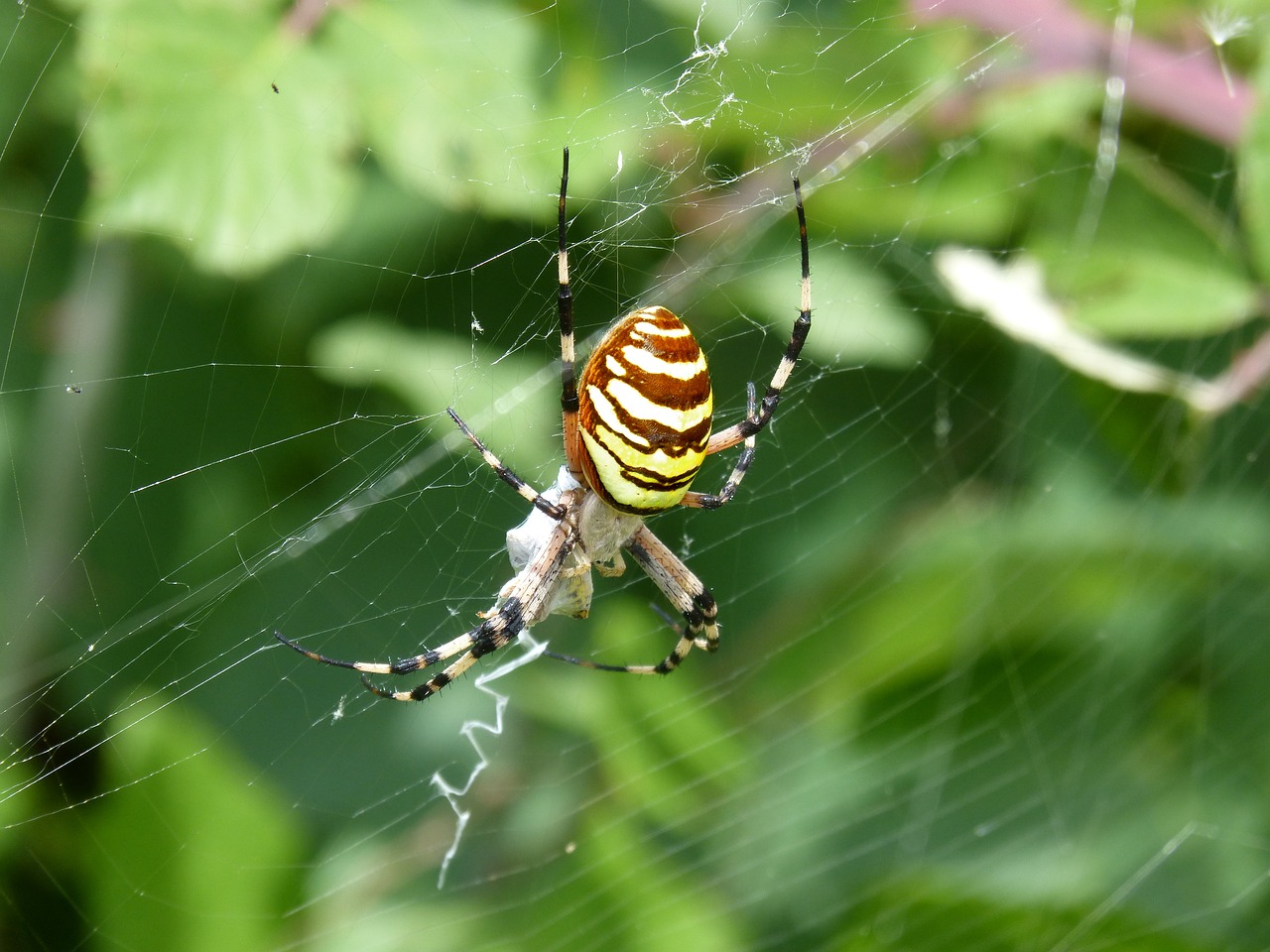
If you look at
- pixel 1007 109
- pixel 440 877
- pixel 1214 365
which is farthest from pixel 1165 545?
pixel 440 877

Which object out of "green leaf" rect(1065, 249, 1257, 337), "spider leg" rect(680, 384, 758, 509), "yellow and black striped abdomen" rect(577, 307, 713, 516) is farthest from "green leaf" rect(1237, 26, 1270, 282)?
"yellow and black striped abdomen" rect(577, 307, 713, 516)

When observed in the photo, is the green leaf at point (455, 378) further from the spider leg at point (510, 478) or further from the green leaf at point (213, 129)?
the green leaf at point (213, 129)

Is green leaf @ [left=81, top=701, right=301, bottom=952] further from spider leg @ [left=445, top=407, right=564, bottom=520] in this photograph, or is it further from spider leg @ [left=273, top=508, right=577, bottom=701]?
spider leg @ [left=445, top=407, right=564, bottom=520]

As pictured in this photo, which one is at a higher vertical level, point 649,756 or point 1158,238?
point 1158,238

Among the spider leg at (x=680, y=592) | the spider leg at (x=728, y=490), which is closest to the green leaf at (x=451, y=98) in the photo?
the spider leg at (x=728, y=490)

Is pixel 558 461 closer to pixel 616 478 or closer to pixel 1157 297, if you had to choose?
pixel 616 478

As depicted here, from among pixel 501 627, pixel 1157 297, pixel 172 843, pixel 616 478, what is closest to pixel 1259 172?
pixel 1157 297

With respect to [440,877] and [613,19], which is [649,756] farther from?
[613,19]
